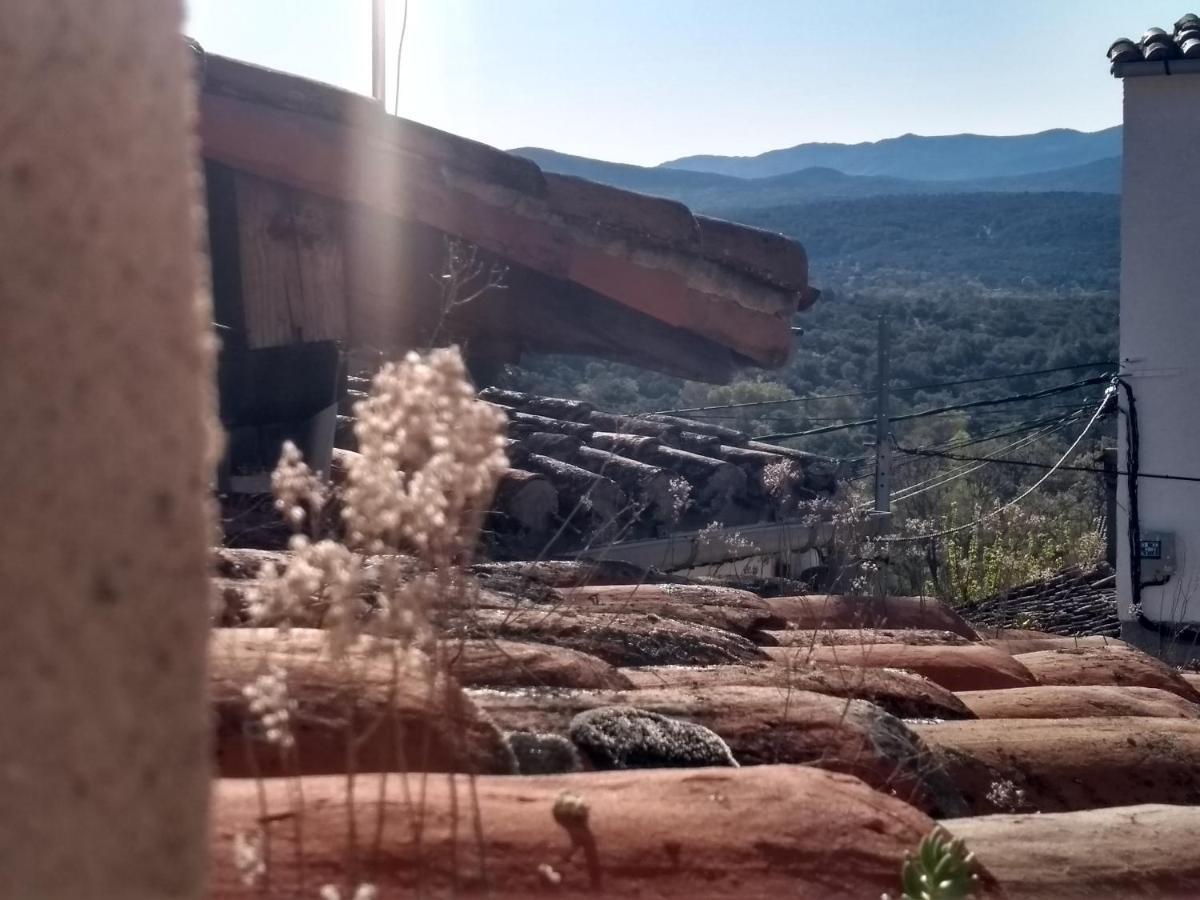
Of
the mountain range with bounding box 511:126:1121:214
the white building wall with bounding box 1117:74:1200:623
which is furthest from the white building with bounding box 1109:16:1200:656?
the mountain range with bounding box 511:126:1121:214

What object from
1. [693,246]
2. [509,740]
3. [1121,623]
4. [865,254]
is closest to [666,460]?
[693,246]

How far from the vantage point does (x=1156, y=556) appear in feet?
40.3

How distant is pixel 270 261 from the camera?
4434 millimetres

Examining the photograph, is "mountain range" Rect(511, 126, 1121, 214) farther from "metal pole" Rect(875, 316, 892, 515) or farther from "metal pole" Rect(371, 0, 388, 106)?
"metal pole" Rect(371, 0, 388, 106)

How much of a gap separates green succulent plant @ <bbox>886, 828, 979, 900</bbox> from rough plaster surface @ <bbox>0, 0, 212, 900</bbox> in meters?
1.10

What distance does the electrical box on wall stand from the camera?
12.2 meters

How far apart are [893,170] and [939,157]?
478 cm

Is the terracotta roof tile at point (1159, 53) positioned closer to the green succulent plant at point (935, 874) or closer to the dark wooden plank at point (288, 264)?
the dark wooden plank at point (288, 264)

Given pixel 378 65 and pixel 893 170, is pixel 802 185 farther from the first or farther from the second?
pixel 378 65

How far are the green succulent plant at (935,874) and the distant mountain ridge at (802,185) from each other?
48074 mm

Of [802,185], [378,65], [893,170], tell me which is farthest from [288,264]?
[893,170]

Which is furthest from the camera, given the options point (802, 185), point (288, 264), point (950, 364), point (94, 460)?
point (802, 185)

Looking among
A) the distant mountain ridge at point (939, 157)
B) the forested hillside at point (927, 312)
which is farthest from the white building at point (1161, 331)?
the distant mountain ridge at point (939, 157)

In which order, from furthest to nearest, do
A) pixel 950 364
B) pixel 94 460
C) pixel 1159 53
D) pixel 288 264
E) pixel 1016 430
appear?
pixel 950 364
pixel 1016 430
pixel 1159 53
pixel 288 264
pixel 94 460
